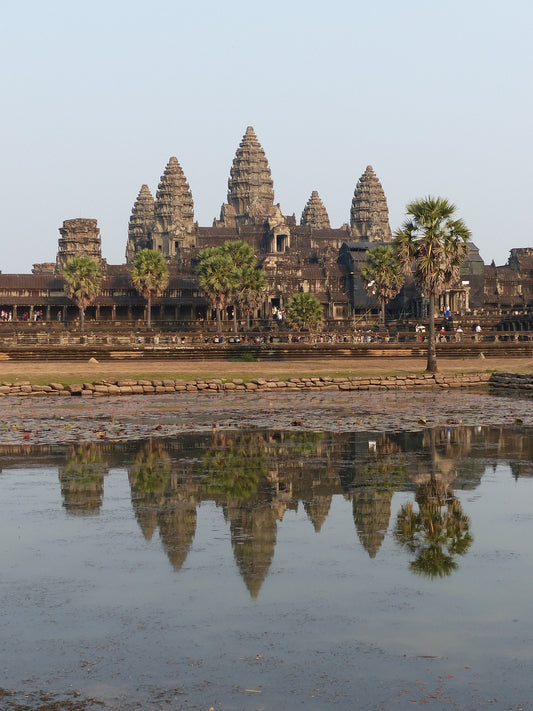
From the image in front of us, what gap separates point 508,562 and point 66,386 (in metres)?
33.8

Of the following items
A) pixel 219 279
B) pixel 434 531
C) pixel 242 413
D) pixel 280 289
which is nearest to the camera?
pixel 434 531

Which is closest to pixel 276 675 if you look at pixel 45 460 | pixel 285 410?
pixel 45 460

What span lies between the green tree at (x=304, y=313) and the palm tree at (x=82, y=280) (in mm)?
25405

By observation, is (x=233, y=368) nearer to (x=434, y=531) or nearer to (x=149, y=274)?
(x=434, y=531)

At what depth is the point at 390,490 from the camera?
1891cm

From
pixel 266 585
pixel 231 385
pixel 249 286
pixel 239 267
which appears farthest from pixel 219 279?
pixel 266 585

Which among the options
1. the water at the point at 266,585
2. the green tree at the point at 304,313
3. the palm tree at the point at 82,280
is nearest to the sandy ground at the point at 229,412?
the water at the point at 266,585

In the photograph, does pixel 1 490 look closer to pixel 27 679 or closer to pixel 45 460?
pixel 45 460

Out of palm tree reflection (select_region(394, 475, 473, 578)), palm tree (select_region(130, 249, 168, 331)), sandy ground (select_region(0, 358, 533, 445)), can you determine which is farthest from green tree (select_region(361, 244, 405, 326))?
palm tree reflection (select_region(394, 475, 473, 578))

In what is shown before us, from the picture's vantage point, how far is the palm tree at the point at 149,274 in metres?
127

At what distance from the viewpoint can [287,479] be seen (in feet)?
66.2

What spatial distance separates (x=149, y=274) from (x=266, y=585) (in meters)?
115

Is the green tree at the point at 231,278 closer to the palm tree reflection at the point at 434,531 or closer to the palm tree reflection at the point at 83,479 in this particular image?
the palm tree reflection at the point at 83,479

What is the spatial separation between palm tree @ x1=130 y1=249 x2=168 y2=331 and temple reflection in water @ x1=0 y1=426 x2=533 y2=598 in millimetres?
99215
